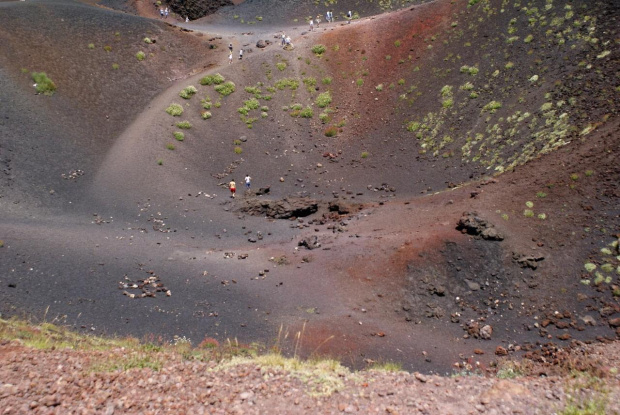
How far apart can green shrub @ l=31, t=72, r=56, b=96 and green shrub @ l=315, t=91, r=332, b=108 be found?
19836 mm

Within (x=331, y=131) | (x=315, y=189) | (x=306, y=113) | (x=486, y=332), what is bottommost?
(x=486, y=332)

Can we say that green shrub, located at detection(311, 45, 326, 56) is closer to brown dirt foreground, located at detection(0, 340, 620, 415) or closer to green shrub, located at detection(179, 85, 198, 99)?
green shrub, located at detection(179, 85, 198, 99)

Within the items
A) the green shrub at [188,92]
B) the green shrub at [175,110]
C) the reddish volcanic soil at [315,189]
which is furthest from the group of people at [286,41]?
the green shrub at [175,110]

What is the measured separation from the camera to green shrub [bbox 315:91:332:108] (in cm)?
3528

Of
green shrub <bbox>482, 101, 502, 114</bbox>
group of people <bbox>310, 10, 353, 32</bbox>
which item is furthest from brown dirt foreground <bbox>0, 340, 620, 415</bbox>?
group of people <bbox>310, 10, 353, 32</bbox>

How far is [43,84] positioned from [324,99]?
68.7 feet

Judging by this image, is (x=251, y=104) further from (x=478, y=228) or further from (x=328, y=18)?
(x=328, y=18)

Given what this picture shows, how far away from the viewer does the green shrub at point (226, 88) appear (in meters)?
35.4

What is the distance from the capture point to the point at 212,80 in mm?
36188

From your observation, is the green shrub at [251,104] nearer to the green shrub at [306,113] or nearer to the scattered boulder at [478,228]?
the green shrub at [306,113]

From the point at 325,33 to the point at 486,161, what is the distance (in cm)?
2426

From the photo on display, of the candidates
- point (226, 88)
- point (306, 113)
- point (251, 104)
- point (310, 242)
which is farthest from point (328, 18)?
point (310, 242)

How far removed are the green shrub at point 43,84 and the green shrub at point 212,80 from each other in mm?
11000

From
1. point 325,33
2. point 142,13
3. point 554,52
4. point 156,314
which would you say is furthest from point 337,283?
point 142,13
